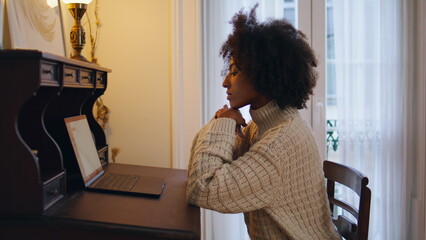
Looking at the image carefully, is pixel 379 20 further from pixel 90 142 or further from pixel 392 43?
pixel 90 142

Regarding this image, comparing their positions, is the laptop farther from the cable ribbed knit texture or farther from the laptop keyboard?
the cable ribbed knit texture

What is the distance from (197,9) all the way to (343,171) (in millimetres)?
1263

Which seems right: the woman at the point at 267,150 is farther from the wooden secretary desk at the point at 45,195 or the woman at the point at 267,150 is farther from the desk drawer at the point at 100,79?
the desk drawer at the point at 100,79

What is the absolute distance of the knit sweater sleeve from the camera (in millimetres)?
1114

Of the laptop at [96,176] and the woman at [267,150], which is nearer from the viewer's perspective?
the woman at [267,150]

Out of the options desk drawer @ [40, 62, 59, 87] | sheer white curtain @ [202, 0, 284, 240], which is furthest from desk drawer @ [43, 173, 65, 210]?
sheer white curtain @ [202, 0, 284, 240]

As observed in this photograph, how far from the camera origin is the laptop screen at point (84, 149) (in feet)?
4.41

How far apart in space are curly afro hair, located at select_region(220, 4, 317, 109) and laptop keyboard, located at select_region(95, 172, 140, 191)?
0.56m

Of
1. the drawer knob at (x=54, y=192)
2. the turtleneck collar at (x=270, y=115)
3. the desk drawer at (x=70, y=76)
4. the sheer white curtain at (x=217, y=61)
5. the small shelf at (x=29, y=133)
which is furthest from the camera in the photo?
the sheer white curtain at (x=217, y=61)

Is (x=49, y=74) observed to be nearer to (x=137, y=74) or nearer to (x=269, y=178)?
(x=269, y=178)

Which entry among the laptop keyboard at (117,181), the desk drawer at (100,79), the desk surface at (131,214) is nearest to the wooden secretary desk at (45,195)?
the desk surface at (131,214)

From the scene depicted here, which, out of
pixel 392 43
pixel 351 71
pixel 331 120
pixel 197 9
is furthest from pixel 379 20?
pixel 197 9

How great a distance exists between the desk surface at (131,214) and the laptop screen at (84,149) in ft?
0.45

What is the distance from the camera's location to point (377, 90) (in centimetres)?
242
